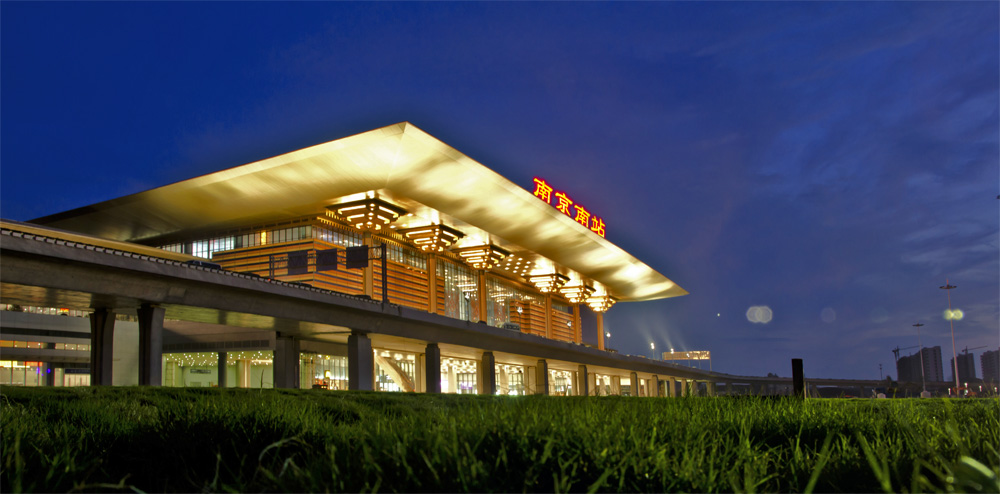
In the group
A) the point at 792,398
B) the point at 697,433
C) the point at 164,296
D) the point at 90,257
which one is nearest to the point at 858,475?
the point at 697,433

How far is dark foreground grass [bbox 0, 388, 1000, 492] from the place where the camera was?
4719 millimetres

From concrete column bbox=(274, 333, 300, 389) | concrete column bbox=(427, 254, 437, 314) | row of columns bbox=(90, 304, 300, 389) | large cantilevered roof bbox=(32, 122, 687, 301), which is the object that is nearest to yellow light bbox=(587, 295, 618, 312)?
large cantilevered roof bbox=(32, 122, 687, 301)

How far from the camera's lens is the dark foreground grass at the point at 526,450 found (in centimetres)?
472

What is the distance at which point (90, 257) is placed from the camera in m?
33.0

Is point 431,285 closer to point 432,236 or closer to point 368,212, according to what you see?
point 432,236

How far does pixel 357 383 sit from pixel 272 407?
43.1 m

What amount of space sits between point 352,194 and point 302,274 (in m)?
10.1

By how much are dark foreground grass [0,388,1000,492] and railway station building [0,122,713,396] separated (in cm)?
2792

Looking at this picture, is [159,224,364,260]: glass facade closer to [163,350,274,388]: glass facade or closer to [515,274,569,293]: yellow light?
[163,350,274,388]: glass facade

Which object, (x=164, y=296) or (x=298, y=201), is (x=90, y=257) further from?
(x=298, y=201)

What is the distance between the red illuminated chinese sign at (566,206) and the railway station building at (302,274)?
0.81 ft

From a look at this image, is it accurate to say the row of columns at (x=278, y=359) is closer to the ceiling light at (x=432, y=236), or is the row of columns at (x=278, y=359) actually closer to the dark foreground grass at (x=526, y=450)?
the dark foreground grass at (x=526, y=450)

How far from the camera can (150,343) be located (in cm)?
3794

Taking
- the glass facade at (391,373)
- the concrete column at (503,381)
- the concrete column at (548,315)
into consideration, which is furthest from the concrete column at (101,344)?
the concrete column at (548,315)
